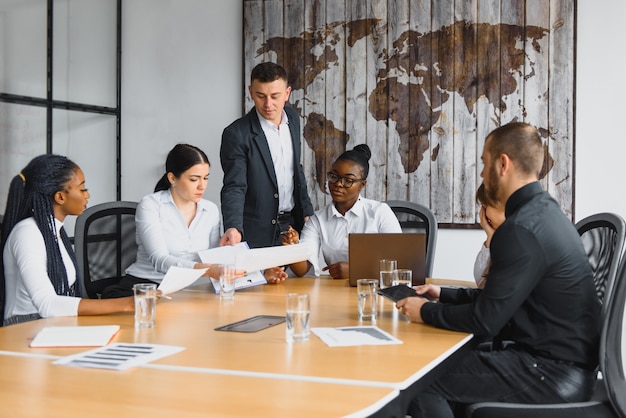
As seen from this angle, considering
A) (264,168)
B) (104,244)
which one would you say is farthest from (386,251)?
(104,244)

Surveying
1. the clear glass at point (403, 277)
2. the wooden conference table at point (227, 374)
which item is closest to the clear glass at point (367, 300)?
the wooden conference table at point (227, 374)

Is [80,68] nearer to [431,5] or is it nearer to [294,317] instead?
[431,5]

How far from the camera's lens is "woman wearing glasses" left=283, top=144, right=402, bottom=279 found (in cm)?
375

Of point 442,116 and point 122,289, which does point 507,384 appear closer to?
point 122,289

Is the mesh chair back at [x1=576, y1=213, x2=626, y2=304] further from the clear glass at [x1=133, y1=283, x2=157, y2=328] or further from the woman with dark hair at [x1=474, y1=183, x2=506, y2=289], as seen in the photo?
the clear glass at [x1=133, y1=283, x2=157, y2=328]

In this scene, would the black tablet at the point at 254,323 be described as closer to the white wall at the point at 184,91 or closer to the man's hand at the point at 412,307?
the man's hand at the point at 412,307

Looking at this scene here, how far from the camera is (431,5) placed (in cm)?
487

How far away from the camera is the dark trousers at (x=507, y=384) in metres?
2.17

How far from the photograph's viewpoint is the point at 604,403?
2172 mm

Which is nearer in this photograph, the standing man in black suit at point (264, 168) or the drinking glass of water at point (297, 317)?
the drinking glass of water at point (297, 317)

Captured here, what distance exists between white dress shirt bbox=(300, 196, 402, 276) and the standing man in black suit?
189 mm

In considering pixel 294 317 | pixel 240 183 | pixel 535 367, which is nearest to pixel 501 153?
pixel 535 367

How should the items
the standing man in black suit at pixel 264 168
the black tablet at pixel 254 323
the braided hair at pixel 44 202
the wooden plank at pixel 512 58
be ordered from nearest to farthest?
1. the black tablet at pixel 254 323
2. the braided hair at pixel 44 202
3. the standing man in black suit at pixel 264 168
4. the wooden plank at pixel 512 58

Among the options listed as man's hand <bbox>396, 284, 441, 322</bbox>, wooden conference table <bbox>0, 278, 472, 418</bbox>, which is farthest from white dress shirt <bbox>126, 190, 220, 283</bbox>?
man's hand <bbox>396, 284, 441, 322</bbox>
